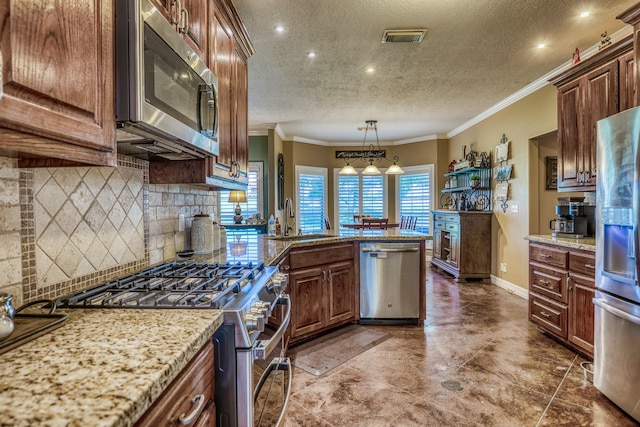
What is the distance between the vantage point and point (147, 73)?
1082 mm

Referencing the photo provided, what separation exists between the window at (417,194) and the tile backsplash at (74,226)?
20.1 feet

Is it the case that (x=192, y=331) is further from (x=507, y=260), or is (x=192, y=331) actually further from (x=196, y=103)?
(x=507, y=260)

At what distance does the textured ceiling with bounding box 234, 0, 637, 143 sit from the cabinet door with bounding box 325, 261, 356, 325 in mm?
2053

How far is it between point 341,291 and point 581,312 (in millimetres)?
1856

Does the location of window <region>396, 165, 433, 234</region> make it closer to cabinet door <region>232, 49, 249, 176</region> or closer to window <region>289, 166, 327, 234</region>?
window <region>289, 166, 327, 234</region>

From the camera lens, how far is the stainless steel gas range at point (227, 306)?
40.5 inches

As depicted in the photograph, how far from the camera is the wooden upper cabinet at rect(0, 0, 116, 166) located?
0.66 m

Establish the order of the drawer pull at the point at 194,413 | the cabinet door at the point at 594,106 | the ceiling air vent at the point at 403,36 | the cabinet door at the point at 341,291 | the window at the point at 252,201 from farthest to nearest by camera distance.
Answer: the window at the point at 252,201, the cabinet door at the point at 341,291, the ceiling air vent at the point at 403,36, the cabinet door at the point at 594,106, the drawer pull at the point at 194,413

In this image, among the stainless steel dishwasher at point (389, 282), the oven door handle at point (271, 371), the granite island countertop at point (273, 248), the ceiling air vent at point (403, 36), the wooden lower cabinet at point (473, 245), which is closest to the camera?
the oven door handle at point (271, 371)

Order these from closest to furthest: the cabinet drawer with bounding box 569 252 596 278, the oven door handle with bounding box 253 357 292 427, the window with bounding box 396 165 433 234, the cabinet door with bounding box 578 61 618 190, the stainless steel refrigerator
→ the oven door handle with bounding box 253 357 292 427, the stainless steel refrigerator, the cabinet drawer with bounding box 569 252 596 278, the cabinet door with bounding box 578 61 618 190, the window with bounding box 396 165 433 234

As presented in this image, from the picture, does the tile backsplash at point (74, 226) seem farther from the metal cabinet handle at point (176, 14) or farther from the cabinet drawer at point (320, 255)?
the cabinet drawer at point (320, 255)

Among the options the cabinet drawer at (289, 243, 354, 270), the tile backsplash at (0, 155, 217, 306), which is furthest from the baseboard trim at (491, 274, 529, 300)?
the tile backsplash at (0, 155, 217, 306)

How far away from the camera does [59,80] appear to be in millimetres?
773

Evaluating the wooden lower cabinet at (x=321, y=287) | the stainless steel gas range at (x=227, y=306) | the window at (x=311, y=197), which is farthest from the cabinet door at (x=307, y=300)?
the window at (x=311, y=197)
